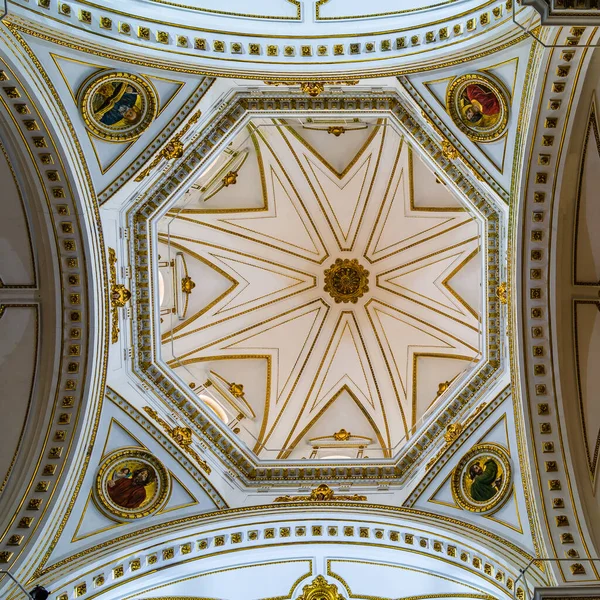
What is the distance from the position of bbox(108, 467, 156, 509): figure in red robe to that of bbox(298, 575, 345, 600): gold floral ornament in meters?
3.29

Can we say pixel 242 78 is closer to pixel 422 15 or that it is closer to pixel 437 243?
pixel 422 15

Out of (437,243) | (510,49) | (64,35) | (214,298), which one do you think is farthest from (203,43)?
(437,243)

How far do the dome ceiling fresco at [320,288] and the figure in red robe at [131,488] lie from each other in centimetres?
316

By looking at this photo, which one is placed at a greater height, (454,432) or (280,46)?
(280,46)

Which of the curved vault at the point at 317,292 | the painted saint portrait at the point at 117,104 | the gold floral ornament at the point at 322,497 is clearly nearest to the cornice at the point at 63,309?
the painted saint portrait at the point at 117,104

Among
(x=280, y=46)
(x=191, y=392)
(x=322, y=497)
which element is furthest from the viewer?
(x=191, y=392)

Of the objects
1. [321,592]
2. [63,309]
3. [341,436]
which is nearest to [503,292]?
[341,436]

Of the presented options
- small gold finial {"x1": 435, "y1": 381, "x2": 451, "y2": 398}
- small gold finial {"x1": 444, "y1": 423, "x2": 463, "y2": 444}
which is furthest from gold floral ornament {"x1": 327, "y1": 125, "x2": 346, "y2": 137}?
small gold finial {"x1": 444, "y1": 423, "x2": 463, "y2": 444}

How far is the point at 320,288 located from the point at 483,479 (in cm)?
813

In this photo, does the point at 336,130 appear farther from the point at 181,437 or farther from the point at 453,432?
the point at 181,437

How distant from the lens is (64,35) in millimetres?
9125

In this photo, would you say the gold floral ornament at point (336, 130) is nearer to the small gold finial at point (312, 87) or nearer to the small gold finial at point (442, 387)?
the small gold finial at point (312, 87)

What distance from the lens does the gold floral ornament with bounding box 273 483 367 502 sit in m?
11.5

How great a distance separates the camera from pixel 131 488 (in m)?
11.1
